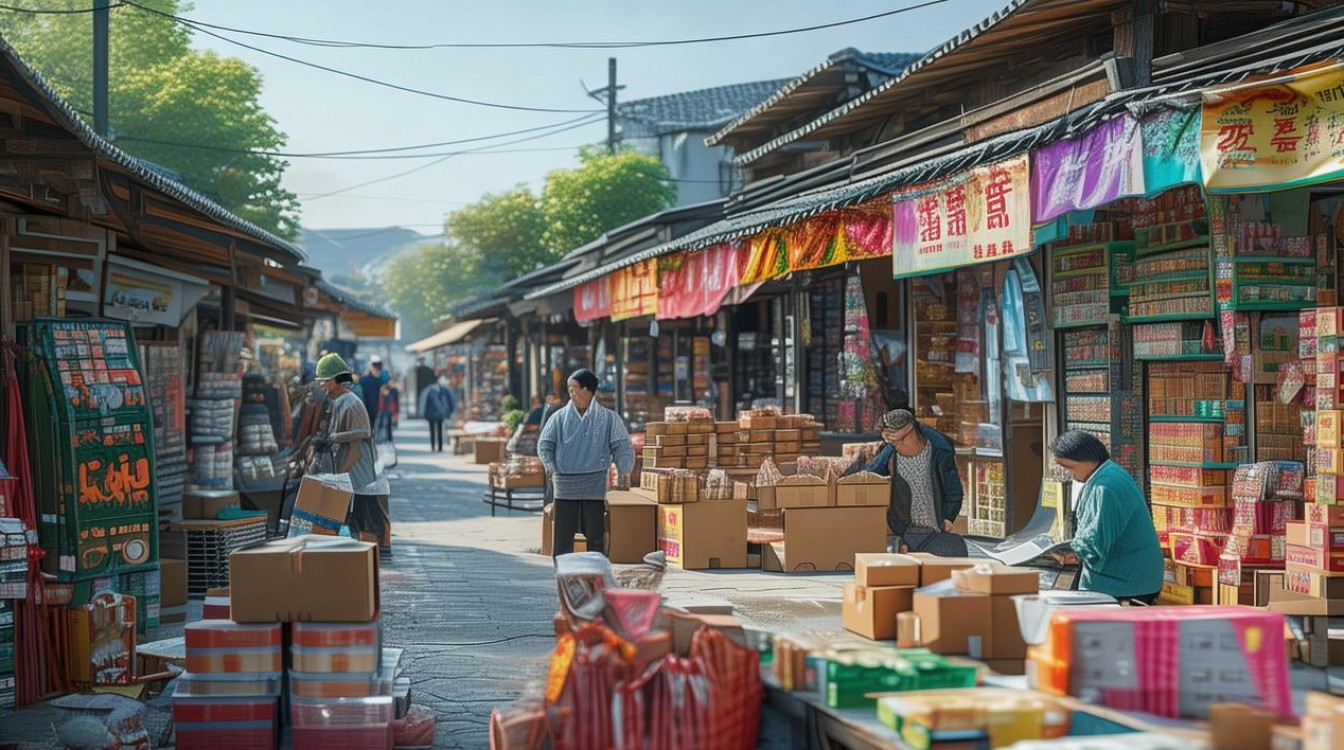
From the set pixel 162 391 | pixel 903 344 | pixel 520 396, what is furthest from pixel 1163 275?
pixel 520 396

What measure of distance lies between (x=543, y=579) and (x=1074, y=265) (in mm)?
5481

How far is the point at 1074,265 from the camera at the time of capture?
11852 millimetres

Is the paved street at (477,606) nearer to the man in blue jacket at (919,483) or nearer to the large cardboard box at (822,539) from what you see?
the large cardboard box at (822,539)

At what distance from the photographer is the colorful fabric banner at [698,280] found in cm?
1609

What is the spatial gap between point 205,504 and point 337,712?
22.3 feet

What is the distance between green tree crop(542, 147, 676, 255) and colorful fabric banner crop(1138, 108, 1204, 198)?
34.2 m

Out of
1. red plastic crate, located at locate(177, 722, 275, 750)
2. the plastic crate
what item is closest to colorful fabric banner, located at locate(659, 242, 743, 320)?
the plastic crate

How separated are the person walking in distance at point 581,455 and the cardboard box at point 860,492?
2196 mm

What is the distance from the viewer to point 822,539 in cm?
1283

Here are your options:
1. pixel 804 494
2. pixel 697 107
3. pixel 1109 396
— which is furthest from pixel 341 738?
pixel 697 107

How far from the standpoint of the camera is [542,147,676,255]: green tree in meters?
42.7

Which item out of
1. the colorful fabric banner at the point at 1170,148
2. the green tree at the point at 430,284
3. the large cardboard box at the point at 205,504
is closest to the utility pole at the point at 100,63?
the large cardboard box at the point at 205,504

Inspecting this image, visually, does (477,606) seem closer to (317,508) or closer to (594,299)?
(317,508)

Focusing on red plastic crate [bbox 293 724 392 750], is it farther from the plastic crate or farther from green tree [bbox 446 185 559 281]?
green tree [bbox 446 185 559 281]
